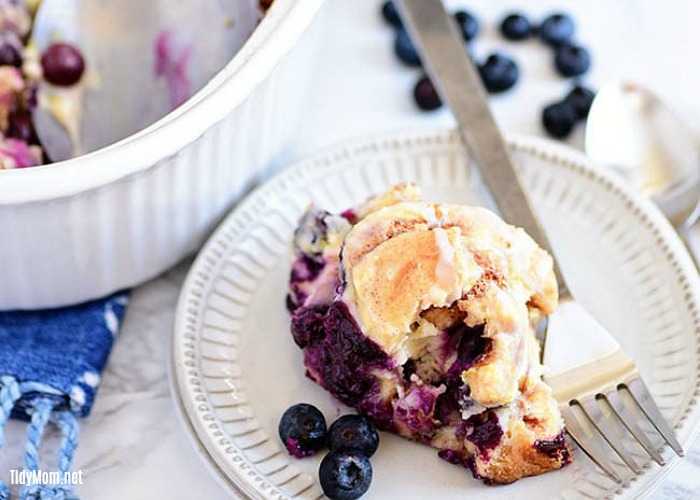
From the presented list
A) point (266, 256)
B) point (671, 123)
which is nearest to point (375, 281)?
point (266, 256)

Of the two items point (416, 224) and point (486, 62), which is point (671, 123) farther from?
point (416, 224)

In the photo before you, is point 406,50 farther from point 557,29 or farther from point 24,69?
point 24,69

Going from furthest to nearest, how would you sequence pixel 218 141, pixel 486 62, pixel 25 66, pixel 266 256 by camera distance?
pixel 486 62
pixel 25 66
pixel 266 256
pixel 218 141

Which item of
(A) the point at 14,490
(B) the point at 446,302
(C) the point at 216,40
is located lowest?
(A) the point at 14,490

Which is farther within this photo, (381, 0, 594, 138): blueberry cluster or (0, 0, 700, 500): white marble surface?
(381, 0, 594, 138): blueberry cluster

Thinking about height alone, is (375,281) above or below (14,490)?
above

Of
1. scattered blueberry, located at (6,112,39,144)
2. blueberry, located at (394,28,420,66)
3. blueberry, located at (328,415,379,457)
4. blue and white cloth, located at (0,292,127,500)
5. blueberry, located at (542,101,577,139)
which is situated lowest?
blue and white cloth, located at (0,292,127,500)

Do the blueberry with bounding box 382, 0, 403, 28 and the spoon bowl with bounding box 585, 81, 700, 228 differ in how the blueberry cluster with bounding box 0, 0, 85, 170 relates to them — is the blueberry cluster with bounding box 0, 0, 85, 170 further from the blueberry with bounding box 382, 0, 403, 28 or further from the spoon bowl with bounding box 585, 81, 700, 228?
the spoon bowl with bounding box 585, 81, 700, 228

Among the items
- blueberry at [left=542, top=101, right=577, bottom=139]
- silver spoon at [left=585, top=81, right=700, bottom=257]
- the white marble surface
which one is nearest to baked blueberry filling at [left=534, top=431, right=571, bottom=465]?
the white marble surface
